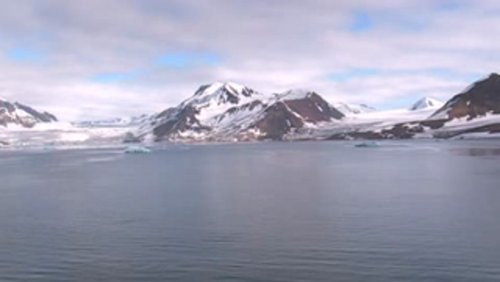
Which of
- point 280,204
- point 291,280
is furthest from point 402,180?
point 291,280

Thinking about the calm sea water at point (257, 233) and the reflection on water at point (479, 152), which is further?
the reflection on water at point (479, 152)

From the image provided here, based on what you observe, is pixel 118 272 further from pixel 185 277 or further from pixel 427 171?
pixel 427 171

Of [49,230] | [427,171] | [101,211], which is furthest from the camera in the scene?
[427,171]

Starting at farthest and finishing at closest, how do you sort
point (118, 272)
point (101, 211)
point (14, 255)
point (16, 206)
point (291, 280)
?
point (16, 206)
point (101, 211)
point (14, 255)
point (118, 272)
point (291, 280)

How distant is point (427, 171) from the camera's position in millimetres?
58250

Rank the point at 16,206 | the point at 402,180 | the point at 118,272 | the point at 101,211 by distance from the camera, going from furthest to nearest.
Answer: the point at 402,180 → the point at 16,206 → the point at 101,211 → the point at 118,272

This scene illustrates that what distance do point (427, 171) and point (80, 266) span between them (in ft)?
145

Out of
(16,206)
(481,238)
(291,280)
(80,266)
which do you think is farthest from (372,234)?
(16,206)

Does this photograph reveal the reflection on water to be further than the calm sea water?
Yes

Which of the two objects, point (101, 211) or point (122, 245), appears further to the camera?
point (101, 211)

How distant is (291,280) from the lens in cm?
1828

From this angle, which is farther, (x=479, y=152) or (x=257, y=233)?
(x=479, y=152)

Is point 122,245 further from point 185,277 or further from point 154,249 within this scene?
point 185,277

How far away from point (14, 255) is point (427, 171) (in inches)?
1743
